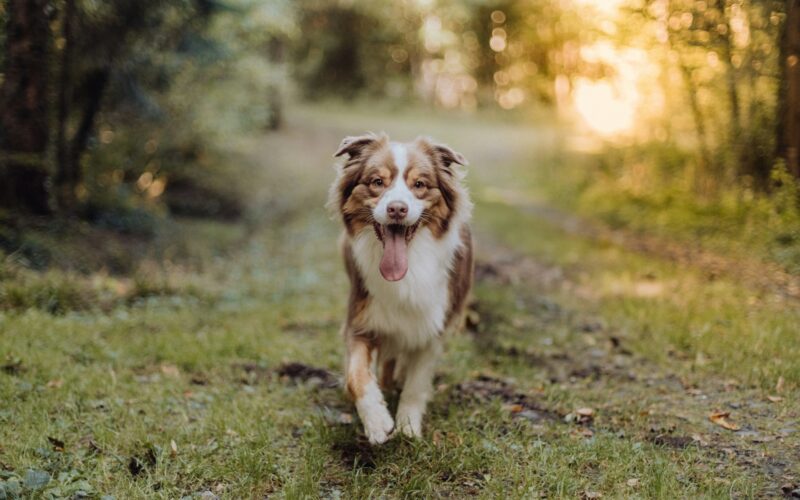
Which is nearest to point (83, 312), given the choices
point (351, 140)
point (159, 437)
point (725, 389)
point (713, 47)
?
point (159, 437)

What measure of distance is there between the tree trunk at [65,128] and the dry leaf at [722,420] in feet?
26.6

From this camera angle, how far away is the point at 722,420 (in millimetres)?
4625

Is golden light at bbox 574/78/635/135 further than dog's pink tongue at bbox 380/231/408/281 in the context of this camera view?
Yes

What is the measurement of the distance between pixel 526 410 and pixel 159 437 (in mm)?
2440

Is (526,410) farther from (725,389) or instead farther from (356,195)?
(356,195)

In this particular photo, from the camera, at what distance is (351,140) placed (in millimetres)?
4645

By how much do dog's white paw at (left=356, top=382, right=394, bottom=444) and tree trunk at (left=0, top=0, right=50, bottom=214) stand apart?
19.9ft

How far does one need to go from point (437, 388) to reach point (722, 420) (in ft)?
6.51

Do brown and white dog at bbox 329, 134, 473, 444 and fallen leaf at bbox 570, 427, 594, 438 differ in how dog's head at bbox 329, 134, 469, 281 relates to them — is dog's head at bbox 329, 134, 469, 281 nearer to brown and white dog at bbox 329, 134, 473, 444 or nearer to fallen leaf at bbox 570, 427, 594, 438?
brown and white dog at bbox 329, 134, 473, 444

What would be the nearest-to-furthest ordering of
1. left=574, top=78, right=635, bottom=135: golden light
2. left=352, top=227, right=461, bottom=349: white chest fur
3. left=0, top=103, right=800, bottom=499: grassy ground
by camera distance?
left=0, top=103, right=800, bottom=499: grassy ground
left=352, top=227, right=461, bottom=349: white chest fur
left=574, top=78, right=635, bottom=135: golden light

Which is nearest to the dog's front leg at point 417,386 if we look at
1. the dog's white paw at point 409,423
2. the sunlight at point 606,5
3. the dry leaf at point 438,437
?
the dog's white paw at point 409,423

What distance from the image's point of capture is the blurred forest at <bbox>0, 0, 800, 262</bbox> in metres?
8.30

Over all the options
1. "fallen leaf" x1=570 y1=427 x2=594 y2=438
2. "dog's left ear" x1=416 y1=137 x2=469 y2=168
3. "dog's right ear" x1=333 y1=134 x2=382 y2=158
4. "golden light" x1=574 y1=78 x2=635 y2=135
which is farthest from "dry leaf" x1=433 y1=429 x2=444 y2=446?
"golden light" x1=574 y1=78 x2=635 y2=135

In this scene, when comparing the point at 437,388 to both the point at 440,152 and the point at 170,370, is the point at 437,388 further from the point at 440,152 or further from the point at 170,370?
the point at 170,370
